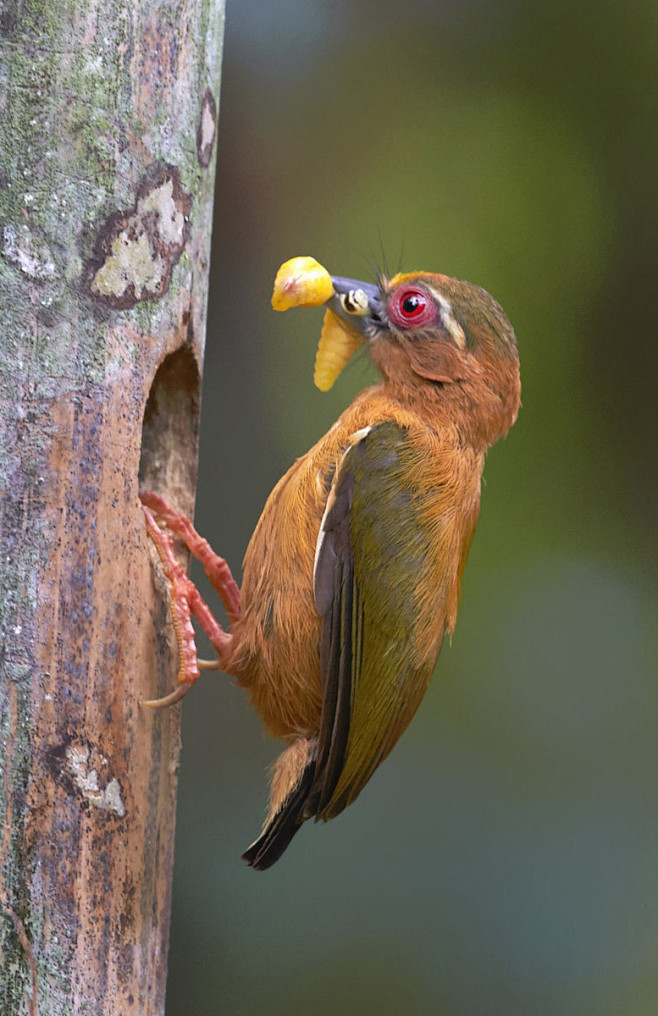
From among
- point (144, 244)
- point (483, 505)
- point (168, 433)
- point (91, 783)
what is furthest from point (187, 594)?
point (483, 505)

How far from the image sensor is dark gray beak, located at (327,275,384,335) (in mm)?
3049

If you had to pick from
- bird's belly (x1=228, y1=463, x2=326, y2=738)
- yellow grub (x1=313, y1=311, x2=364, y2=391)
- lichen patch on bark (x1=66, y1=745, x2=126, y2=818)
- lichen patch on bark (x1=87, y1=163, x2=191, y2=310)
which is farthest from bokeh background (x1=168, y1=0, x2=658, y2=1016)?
lichen patch on bark (x1=66, y1=745, x2=126, y2=818)

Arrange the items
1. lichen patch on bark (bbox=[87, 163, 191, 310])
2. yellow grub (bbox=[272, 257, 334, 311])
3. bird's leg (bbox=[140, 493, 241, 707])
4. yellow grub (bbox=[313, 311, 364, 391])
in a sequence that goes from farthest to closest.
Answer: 1. yellow grub (bbox=[313, 311, 364, 391])
2. yellow grub (bbox=[272, 257, 334, 311])
3. bird's leg (bbox=[140, 493, 241, 707])
4. lichen patch on bark (bbox=[87, 163, 191, 310])

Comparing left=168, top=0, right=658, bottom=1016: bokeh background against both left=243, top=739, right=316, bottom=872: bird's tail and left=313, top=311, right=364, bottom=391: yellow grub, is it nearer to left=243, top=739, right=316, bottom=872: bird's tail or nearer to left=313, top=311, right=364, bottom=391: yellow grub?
left=313, top=311, right=364, bottom=391: yellow grub

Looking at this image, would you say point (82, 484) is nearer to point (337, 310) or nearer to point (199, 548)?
point (199, 548)

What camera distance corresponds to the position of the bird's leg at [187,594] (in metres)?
2.51

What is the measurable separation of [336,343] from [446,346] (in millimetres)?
335

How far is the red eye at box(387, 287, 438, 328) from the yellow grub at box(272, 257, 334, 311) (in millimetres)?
245

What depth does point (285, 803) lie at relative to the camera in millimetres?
2734

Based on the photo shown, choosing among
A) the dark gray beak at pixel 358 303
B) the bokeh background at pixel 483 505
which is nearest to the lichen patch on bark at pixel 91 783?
the dark gray beak at pixel 358 303

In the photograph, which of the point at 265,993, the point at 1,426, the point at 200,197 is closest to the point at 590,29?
the point at 200,197

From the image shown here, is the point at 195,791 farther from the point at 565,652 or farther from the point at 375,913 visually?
the point at 565,652

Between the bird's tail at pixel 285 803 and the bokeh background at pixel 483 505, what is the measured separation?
1.51 m

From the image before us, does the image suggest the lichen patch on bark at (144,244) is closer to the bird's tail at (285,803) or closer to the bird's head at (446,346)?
the bird's head at (446,346)
